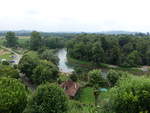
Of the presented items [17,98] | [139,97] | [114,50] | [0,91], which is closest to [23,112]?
[17,98]

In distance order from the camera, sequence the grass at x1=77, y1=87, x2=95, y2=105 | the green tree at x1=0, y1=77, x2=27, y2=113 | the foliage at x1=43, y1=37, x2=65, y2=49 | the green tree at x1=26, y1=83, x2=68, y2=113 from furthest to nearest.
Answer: the foliage at x1=43, y1=37, x2=65, y2=49 → the grass at x1=77, y1=87, x2=95, y2=105 → the green tree at x1=26, y1=83, x2=68, y2=113 → the green tree at x1=0, y1=77, x2=27, y2=113

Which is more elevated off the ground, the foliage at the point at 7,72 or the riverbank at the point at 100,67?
the foliage at the point at 7,72

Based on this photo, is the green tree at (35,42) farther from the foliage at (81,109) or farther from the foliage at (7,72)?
the foliage at (81,109)

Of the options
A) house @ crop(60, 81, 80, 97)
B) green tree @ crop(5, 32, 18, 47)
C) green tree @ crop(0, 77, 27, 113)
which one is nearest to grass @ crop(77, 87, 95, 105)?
house @ crop(60, 81, 80, 97)

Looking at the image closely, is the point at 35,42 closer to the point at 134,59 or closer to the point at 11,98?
the point at 134,59

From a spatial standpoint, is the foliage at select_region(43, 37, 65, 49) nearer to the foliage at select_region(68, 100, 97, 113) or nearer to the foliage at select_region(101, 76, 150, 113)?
the foliage at select_region(68, 100, 97, 113)

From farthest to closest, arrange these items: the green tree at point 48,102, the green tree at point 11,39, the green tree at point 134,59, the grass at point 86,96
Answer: the green tree at point 11,39 < the green tree at point 134,59 < the grass at point 86,96 < the green tree at point 48,102

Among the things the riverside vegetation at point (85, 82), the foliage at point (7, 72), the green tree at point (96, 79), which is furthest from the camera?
the green tree at point (96, 79)

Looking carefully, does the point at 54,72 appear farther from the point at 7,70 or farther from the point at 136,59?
the point at 136,59

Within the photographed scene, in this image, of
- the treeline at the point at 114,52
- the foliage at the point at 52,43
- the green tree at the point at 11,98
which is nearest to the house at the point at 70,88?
the green tree at the point at 11,98

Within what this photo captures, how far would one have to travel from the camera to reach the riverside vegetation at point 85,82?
714cm

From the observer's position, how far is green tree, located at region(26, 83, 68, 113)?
746 cm

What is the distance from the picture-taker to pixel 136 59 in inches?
1312

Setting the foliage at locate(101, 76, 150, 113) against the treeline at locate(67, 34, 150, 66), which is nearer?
the foliage at locate(101, 76, 150, 113)
